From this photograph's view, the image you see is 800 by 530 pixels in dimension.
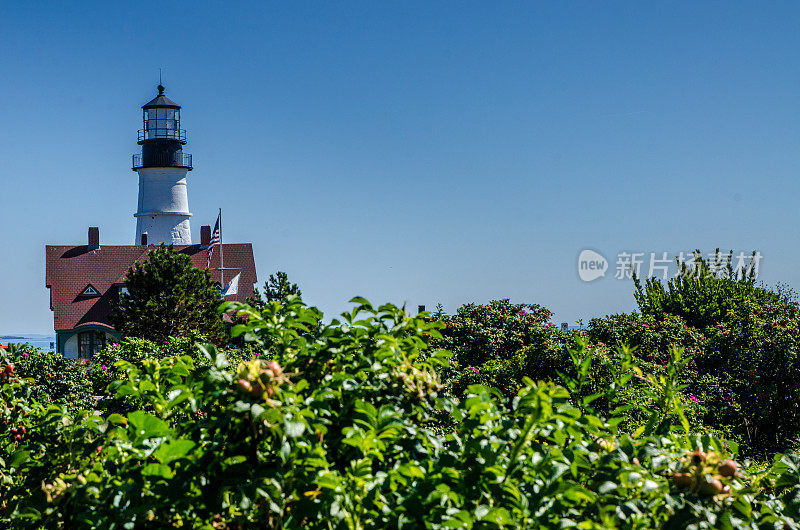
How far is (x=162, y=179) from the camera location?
46.7 m

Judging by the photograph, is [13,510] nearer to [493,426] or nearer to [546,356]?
[493,426]

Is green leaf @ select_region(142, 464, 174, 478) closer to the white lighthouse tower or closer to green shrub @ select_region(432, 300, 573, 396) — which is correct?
green shrub @ select_region(432, 300, 573, 396)

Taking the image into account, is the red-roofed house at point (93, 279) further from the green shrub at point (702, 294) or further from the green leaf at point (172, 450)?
the green leaf at point (172, 450)

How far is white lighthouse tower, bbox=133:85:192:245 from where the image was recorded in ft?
152

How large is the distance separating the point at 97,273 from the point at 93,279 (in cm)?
38

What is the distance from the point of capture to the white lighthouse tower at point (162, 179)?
4628 cm

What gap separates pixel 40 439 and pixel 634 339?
13.5 meters

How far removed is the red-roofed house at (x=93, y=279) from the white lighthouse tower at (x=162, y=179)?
137 inches

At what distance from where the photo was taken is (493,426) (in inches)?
111

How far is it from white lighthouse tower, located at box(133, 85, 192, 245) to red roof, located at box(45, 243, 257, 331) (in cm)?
400

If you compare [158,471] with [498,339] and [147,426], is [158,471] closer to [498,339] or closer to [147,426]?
[147,426]

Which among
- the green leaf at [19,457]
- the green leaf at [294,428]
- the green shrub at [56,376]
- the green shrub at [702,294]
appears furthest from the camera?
the green shrub at [702,294]

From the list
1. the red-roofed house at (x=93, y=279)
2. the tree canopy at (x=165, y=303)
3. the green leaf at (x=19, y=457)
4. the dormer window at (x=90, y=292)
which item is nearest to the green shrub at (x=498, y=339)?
the green leaf at (x=19, y=457)

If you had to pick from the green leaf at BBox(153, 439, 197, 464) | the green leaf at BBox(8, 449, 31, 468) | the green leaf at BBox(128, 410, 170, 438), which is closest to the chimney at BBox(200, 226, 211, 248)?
the green leaf at BBox(8, 449, 31, 468)
